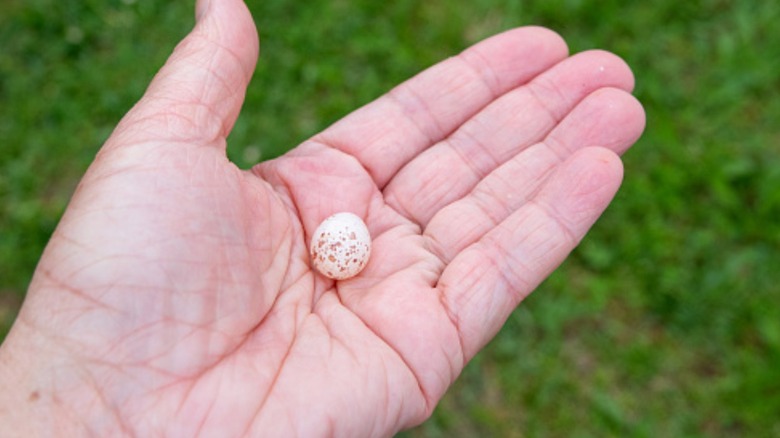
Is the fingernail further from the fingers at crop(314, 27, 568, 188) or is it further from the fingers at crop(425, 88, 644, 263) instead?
the fingers at crop(425, 88, 644, 263)

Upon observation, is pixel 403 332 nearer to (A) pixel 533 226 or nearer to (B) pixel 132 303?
(A) pixel 533 226

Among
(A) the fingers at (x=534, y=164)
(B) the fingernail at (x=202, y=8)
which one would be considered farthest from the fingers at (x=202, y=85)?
(A) the fingers at (x=534, y=164)

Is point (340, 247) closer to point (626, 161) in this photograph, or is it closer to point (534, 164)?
point (534, 164)

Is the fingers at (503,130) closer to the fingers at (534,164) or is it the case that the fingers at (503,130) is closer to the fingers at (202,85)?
the fingers at (534,164)

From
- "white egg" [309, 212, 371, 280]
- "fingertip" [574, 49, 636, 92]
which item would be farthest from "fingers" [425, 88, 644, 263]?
"white egg" [309, 212, 371, 280]

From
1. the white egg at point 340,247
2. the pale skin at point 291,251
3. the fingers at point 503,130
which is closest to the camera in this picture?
the pale skin at point 291,251

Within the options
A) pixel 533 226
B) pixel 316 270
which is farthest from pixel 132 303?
pixel 533 226
